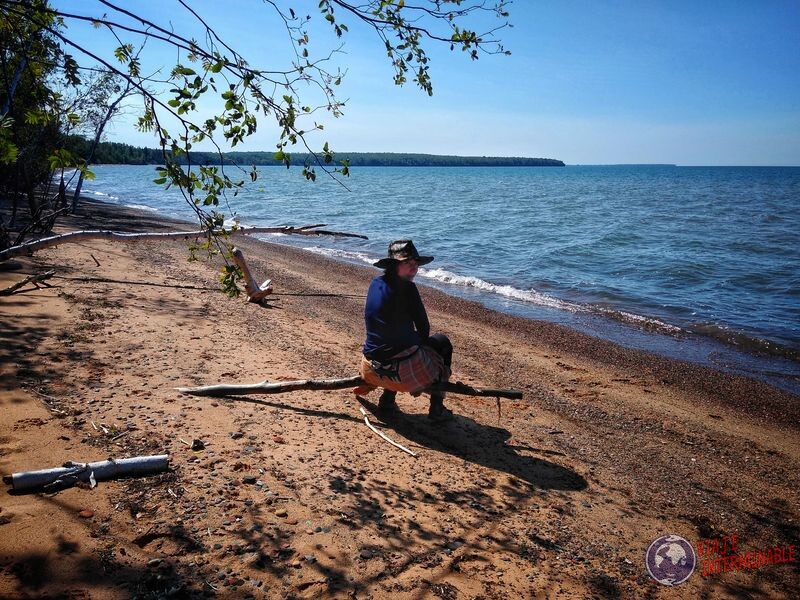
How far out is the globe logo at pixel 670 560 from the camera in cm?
372

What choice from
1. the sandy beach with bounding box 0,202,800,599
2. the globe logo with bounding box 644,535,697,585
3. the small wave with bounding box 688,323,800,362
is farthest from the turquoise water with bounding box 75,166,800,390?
the globe logo with bounding box 644,535,697,585

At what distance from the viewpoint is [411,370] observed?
507 centimetres

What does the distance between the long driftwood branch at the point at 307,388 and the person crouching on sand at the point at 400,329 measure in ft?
0.68

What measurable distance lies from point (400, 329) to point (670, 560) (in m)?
3.00

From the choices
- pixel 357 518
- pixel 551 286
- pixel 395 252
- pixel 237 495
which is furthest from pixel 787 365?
pixel 237 495

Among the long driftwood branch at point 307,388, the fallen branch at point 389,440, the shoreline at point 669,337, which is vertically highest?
the long driftwood branch at point 307,388

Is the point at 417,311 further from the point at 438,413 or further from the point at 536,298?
the point at 536,298

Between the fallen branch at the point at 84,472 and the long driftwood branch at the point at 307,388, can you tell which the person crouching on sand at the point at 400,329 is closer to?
the long driftwood branch at the point at 307,388

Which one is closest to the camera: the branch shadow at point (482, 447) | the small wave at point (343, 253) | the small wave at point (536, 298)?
the branch shadow at point (482, 447)

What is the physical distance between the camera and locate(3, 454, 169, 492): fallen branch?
10.9ft

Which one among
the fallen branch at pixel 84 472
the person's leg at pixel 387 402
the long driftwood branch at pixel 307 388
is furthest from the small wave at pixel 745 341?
the fallen branch at pixel 84 472

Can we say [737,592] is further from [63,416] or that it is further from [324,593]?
[63,416]

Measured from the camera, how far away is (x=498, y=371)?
824cm

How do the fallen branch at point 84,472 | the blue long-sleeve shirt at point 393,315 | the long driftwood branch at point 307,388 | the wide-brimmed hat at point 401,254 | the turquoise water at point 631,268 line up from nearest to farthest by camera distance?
the fallen branch at point 84,472 < the wide-brimmed hat at point 401,254 < the blue long-sleeve shirt at point 393,315 < the long driftwood branch at point 307,388 < the turquoise water at point 631,268
